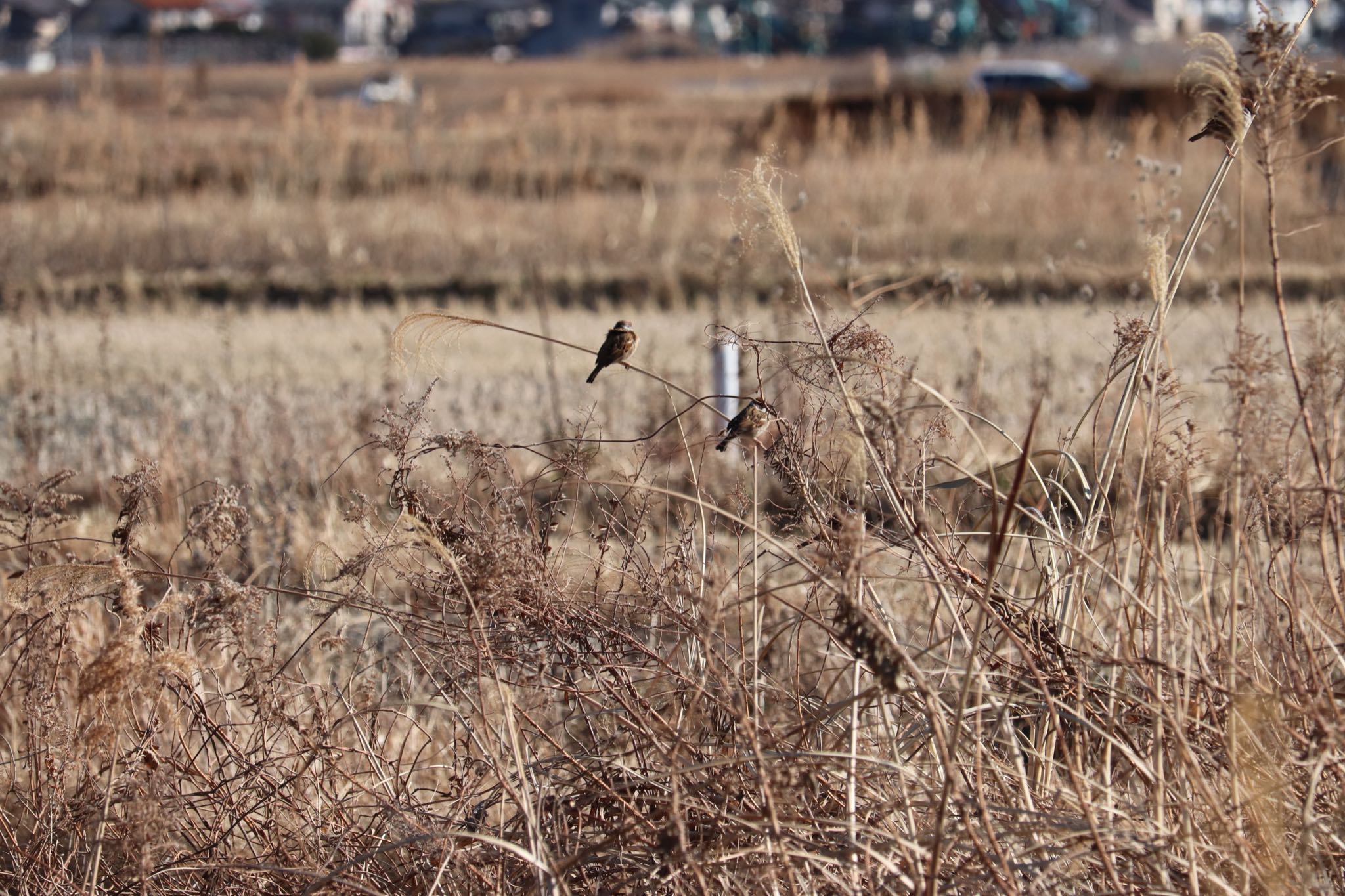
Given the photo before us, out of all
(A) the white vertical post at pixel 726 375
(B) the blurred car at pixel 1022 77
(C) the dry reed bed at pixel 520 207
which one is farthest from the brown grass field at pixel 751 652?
(B) the blurred car at pixel 1022 77

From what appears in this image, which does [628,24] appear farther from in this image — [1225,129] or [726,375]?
[1225,129]

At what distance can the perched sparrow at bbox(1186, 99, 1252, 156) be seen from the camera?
2242 mm

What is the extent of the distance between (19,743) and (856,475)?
249cm

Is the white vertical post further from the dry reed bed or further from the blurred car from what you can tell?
the blurred car

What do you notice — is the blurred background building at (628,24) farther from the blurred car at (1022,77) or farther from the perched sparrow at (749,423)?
the perched sparrow at (749,423)

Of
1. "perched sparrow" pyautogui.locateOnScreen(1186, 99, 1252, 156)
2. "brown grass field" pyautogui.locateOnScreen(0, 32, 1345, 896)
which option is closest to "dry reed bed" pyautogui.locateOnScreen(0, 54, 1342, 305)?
"brown grass field" pyautogui.locateOnScreen(0, 32, 1345, 896)

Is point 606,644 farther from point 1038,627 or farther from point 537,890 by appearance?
point 1038,627

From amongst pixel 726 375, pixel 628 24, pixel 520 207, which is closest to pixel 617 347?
pixel 726 375

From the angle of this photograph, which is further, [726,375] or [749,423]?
[726,375]

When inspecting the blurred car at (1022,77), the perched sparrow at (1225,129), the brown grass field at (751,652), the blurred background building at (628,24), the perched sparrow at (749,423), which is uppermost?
the blurred background building at (628,24)

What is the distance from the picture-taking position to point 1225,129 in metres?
2.37

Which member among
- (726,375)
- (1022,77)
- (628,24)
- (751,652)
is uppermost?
(628,24)

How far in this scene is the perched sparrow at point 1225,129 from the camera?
224 cm

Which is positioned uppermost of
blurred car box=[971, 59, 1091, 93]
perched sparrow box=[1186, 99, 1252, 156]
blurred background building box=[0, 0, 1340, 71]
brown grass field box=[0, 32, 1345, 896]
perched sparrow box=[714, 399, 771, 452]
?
blurred background building box=[0, 0, 1340, 71]
